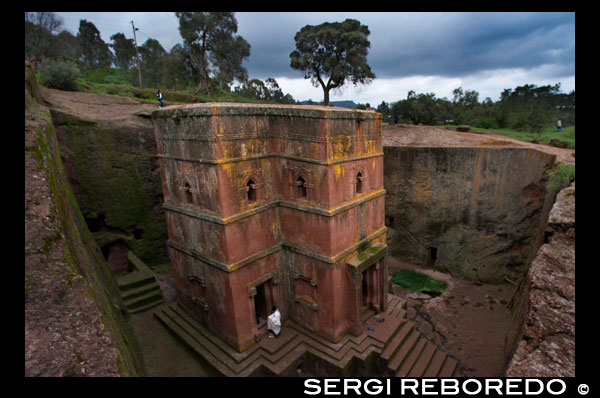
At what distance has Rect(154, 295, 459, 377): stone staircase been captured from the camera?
8.16 meters

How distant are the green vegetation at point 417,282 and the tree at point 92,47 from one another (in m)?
47.1

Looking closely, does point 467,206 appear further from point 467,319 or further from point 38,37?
point 38,37

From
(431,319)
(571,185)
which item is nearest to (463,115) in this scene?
(571,185)

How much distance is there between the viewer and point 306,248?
8688mm

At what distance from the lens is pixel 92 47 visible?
43.5m

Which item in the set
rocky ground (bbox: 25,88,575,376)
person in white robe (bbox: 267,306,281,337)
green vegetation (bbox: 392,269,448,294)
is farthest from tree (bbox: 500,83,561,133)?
person in white robe (bbox: 267,306,281,337)

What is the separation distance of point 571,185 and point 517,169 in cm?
304

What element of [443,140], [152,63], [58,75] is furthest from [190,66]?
[443,140]

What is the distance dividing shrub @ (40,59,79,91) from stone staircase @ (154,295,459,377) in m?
16.7

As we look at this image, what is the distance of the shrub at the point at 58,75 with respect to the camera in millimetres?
17906

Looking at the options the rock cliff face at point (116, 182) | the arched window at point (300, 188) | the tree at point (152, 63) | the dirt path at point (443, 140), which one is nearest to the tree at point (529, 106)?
the dirt path at point (443, 140)

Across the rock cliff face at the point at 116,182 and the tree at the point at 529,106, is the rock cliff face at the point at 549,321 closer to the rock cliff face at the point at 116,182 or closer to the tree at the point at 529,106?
the rock cliff face at the point at 116,182

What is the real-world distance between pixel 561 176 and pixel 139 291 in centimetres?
1548

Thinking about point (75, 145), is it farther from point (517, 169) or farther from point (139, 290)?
point (517, 169)
